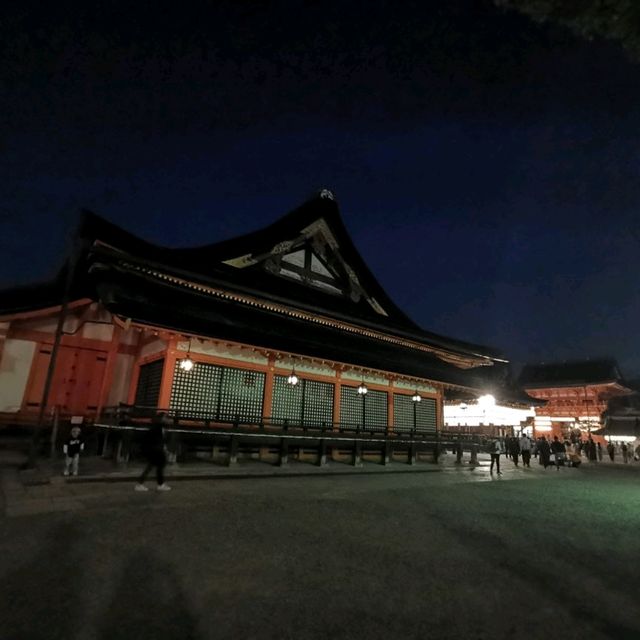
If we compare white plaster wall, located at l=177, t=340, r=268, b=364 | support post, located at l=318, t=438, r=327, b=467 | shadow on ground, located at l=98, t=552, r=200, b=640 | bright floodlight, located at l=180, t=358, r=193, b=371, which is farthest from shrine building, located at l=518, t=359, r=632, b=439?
shadow on ground, located at l=98, t=552, r=200, b=640

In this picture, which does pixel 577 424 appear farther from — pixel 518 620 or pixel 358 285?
pixel 518 620

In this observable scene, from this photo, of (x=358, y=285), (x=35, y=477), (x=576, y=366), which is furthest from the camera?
(x=576, y=366)

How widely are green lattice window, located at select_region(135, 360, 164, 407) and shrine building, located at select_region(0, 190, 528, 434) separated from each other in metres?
0.09

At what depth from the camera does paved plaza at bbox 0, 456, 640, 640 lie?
3.37 meters

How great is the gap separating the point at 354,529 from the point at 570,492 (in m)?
9.69

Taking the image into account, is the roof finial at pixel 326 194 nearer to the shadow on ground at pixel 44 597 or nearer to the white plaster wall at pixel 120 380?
the white plaster wall at pixel 120 380

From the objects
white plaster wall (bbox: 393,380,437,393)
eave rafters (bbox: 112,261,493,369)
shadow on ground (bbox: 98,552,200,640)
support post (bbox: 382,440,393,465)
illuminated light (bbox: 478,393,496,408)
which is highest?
eave rafters (bbox: 112,261,493,369)

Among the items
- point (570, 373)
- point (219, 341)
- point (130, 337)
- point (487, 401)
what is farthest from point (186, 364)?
point (570, 373)

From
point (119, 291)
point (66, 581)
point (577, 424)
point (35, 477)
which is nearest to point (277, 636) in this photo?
point (66, 581)

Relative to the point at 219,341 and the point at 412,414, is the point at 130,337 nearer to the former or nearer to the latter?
the point at 219,341

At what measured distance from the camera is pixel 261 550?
5.10 m

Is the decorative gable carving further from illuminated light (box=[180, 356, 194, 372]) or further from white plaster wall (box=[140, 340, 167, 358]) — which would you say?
illuminated light (box=[180, 356, 194, 372])

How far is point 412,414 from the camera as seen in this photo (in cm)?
1975

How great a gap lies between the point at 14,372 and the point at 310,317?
12066 millimetres
